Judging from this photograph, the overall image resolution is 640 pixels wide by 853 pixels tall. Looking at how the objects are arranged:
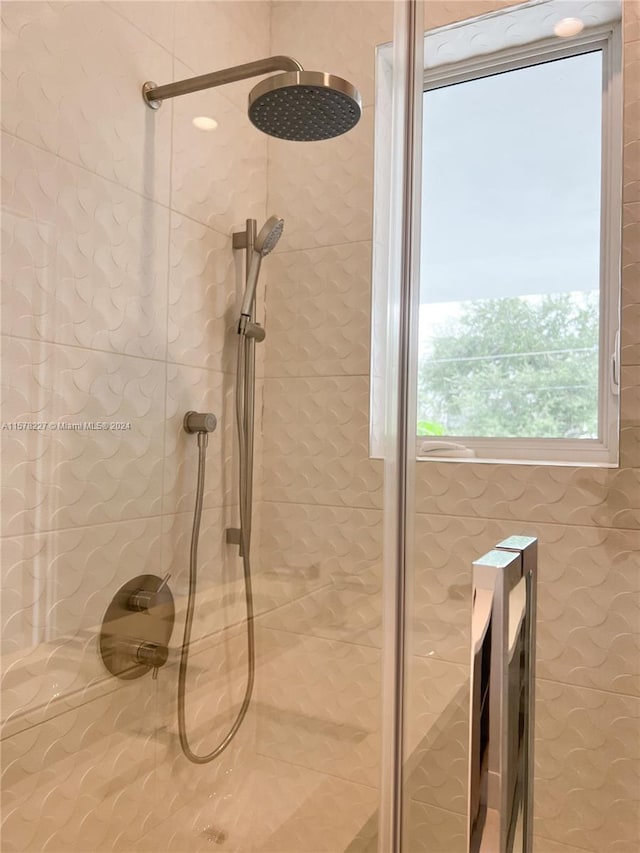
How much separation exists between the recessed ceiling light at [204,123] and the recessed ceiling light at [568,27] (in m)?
0.63

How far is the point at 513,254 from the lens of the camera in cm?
131

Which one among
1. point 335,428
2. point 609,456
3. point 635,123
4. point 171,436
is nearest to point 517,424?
point 609,456

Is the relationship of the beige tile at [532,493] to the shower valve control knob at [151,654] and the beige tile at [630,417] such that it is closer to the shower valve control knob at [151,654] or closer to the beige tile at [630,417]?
the beige tile at [630,417]

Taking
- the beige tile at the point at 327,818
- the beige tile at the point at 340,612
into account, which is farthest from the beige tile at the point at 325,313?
the beige tile at the point at 327,818

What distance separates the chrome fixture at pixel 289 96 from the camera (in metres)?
1.03

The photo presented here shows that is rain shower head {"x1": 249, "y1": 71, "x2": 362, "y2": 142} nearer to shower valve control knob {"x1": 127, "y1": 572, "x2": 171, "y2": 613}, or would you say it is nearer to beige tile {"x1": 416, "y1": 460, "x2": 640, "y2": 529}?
beige tile {"x1": 416, "y1": 460, "x2": 640, "y2": 529}

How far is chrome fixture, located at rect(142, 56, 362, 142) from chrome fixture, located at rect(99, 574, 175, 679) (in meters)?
0.76

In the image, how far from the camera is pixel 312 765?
114 cm

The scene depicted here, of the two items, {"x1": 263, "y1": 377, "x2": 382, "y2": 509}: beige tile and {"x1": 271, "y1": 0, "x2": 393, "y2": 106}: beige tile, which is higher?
{"x1": 271, "y1": 0, "x2": 393, "y2": 106}: beige tile

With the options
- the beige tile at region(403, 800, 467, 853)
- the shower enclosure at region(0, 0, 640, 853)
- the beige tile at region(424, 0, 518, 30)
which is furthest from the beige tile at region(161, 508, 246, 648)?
the beige tile at region(424, 0, 518, 30)

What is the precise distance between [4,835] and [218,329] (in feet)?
2.56

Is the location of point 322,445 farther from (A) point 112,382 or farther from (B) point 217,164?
(B) point 217,164

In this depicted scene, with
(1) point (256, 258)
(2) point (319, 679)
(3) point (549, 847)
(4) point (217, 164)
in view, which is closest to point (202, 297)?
(1) point (256, 258)

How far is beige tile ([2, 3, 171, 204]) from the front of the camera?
0.89 meters
